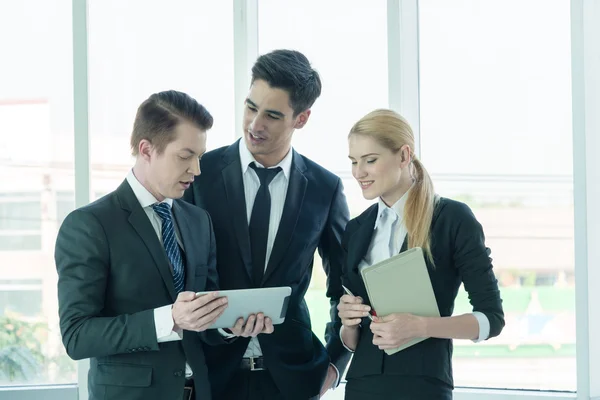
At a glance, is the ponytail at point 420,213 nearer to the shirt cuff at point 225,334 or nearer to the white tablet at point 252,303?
the white tablet at point 252,303

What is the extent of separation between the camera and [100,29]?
3.50 m

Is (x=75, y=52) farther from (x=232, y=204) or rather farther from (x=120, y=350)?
(x=120, y=350)

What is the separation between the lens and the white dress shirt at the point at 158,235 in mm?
2025

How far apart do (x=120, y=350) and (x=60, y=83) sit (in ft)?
6.49

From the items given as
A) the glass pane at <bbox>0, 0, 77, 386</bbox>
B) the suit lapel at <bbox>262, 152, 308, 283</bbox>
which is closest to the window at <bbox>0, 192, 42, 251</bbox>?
the glass pane at <bbox>0, 0, 77, 386</bbox>

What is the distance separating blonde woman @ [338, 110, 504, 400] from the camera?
226cm

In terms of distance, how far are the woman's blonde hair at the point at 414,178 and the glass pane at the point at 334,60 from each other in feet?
3.21

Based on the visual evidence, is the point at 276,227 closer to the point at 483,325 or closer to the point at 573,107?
the point at 483,325

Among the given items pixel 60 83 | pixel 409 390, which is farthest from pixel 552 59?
pixel 60 83

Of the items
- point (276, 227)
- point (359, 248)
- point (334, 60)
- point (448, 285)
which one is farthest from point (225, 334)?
point (334, 60)

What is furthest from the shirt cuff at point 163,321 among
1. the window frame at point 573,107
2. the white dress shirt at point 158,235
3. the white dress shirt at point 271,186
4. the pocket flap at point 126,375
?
the window frame at point 573,107

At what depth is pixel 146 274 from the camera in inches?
82.9

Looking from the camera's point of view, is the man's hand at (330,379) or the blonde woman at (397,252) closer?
the blonde woman at (397,252)

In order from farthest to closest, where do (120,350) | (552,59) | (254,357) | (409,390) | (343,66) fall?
(343,66) < (552,59) < (254,357) < (409,390) < (120,350)
